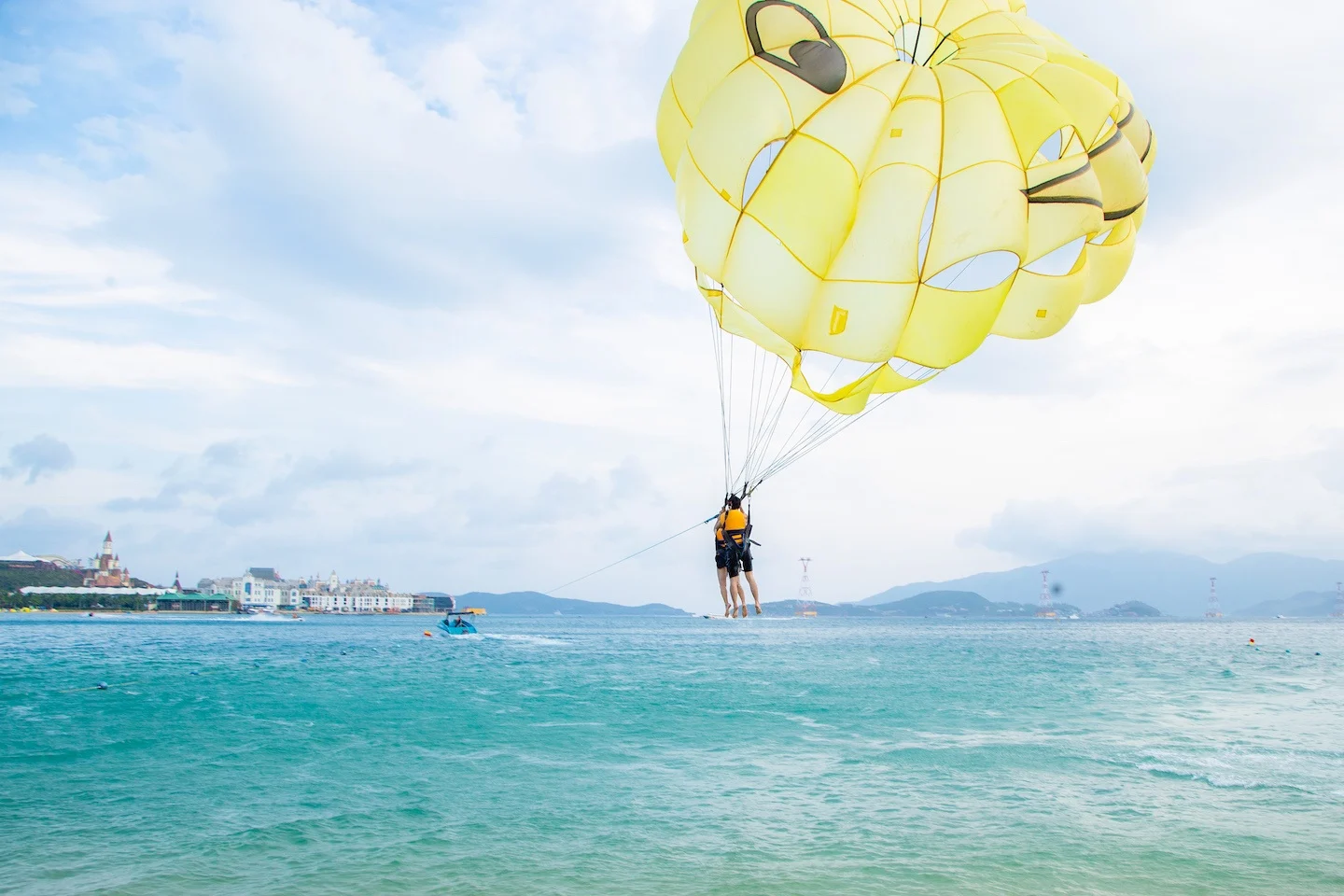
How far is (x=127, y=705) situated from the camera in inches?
1175

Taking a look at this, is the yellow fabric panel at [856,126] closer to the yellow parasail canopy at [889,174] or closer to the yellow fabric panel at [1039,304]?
the yellow parasail canopy at [889,174]

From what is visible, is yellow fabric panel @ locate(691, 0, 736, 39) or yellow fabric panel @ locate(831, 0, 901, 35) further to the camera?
yellow fabric panel @ locate(691, 0, 736, 39)

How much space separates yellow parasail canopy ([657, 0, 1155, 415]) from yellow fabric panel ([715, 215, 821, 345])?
15 millimetres

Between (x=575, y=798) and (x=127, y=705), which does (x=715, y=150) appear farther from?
(x=127, y=705)

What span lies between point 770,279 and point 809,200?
0.86m

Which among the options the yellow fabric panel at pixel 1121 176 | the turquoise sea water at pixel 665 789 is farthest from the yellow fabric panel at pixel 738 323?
the turquoise sea water at pixel 665 789

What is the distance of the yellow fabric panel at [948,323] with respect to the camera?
871 centimetres

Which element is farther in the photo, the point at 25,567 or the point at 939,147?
the point at 25,567

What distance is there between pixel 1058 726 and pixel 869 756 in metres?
8.68

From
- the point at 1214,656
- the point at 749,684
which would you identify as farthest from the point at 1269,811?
the point at 1214,656

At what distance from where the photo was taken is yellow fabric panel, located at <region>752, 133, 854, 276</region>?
29.7ft

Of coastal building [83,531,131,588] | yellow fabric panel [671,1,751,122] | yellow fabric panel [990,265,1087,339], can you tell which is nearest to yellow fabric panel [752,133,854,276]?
yellow fabric panel [671,1,751,122]

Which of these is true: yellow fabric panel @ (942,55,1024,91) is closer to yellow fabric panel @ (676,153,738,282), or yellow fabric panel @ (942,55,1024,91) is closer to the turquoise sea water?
yellow fabric panel @ (676,153,738,282)

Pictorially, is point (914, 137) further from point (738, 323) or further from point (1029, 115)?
point (738, 323)
